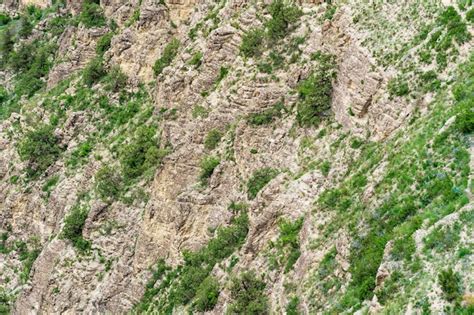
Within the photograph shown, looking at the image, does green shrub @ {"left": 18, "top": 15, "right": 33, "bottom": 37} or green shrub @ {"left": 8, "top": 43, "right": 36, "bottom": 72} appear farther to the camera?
green shrub @ {"left": 18, "top": 15, "right": 33, "bottom": 37}

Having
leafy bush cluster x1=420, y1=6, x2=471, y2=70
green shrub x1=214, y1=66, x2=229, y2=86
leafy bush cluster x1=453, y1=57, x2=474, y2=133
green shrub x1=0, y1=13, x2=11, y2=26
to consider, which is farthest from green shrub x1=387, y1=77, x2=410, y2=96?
green shrub x1=0, y1=13, x2=11, y2=26

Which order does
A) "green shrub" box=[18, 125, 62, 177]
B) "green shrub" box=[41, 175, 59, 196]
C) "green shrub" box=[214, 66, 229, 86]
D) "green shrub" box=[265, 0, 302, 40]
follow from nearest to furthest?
"green shrub" box=[265, 0, 302, 40]
"green shrub" box=[214, 66, 229, 86]
"green shrub" box=[41, 175, 59, 196]
"green shrub" box=[18, 125, 62, 177]

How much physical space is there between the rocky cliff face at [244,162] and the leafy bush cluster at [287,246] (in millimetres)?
121

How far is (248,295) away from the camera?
39562 millimetres

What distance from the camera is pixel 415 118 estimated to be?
36.5 meters

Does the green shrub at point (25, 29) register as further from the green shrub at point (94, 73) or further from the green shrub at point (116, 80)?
the green shrub at point (116, 80)

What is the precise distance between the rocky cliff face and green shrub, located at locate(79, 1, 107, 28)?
186 mm

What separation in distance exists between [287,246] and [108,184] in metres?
21.6

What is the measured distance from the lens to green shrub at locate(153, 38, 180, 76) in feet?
198

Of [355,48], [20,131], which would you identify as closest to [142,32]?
[20,131]

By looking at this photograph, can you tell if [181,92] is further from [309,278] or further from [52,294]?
[309,278]

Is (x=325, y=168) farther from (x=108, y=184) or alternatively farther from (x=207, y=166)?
(x=108, y=184)

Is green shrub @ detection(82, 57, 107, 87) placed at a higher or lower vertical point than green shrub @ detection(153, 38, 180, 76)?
lower

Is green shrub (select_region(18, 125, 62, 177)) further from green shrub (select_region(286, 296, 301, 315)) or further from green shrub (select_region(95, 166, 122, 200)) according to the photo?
green shrub (select_region(286, 296, 301, 315))
